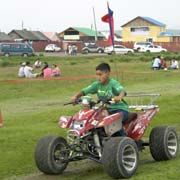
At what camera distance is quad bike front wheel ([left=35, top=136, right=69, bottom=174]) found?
7469 millimetres

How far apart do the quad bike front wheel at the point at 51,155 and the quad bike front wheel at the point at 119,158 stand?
32.1 inches

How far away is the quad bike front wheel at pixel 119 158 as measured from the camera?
697 cm

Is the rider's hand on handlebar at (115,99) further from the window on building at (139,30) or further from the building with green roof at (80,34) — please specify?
the building with green roof at (80,34)

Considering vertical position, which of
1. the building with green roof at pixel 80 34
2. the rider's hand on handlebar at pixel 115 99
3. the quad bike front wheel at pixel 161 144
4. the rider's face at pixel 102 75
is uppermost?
the building with green roof at pixel 80 34

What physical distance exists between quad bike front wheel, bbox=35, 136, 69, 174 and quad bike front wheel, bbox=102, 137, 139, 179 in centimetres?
82

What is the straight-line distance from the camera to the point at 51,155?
294 inches

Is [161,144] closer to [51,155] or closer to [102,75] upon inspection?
[102,75]

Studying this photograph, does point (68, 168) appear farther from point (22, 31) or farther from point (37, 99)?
point (22, 31)

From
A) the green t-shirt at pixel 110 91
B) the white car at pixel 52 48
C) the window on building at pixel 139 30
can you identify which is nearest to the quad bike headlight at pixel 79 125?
the green t-shirt at pixel 110 91

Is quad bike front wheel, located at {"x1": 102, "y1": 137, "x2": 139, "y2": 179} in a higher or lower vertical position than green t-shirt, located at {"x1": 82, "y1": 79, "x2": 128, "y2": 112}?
lower

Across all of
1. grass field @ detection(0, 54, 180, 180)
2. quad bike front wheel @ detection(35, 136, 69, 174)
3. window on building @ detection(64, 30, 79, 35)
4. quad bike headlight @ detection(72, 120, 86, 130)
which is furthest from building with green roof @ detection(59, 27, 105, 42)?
quad bike headlight @ detection(72, 120, 86, 130)

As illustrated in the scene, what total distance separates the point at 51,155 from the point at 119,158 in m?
1.06

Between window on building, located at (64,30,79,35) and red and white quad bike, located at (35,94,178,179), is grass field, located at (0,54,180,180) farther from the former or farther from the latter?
window on building, located at (64,30,79,35)

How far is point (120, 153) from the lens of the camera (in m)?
7.05
